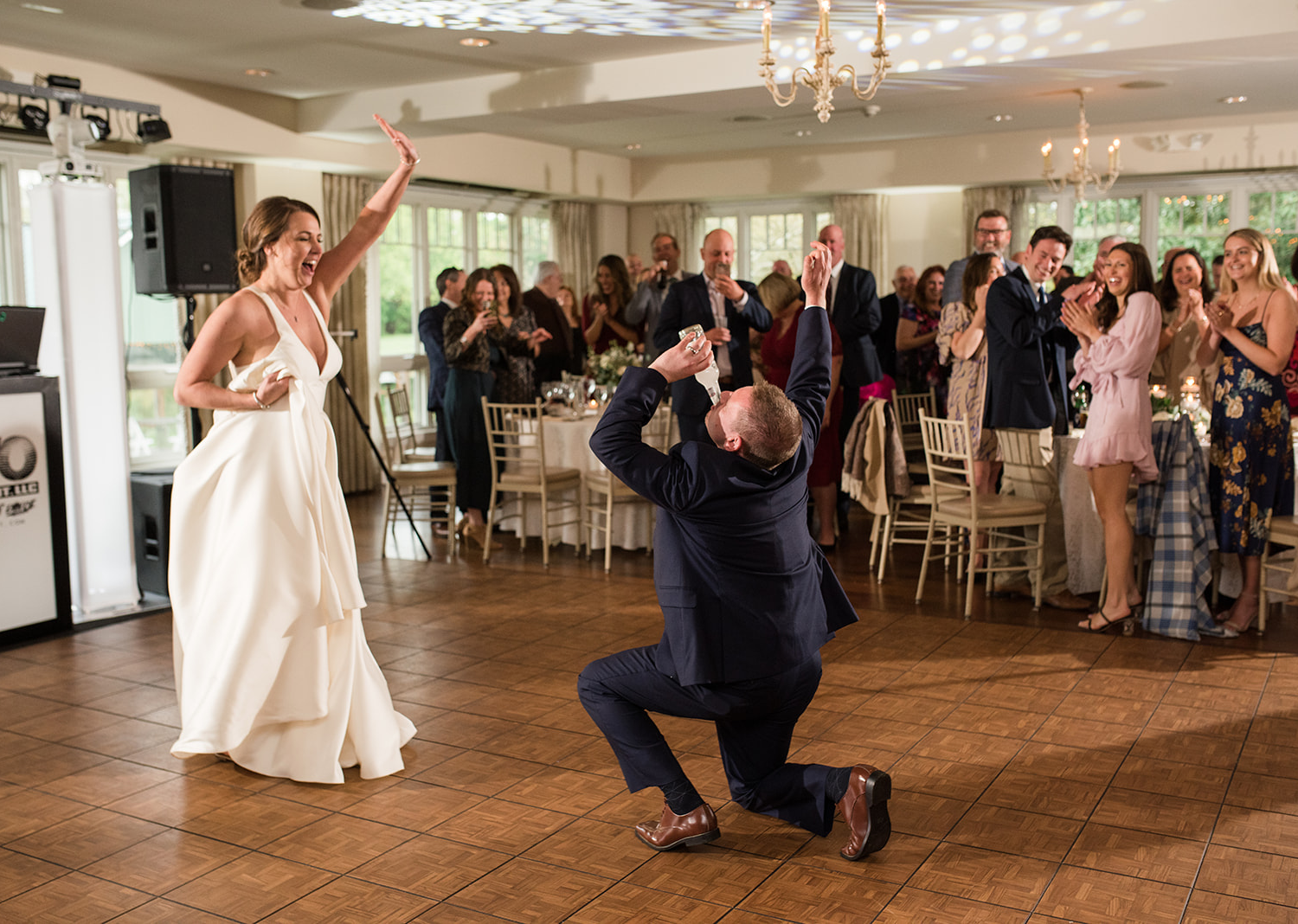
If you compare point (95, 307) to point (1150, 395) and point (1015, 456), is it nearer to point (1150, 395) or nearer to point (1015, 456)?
point (1015, 456)

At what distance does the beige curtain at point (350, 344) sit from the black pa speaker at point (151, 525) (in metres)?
3.50

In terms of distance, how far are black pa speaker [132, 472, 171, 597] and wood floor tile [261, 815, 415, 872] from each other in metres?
3.04

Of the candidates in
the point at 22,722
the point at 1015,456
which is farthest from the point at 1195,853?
the point at 22,722

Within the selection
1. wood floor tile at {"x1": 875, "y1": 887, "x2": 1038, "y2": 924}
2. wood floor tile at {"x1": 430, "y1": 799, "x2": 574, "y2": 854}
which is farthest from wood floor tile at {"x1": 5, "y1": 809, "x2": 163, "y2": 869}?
wood floor tile at {"x1": 875, "y1": 887, "x2": 1038, "y2": 924}

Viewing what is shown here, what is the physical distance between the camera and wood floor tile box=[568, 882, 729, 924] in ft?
8.69

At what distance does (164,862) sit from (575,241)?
9.98 meters

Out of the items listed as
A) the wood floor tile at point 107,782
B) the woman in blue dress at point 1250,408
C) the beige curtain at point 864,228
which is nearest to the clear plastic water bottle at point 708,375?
the wood floor tile at point 107,782

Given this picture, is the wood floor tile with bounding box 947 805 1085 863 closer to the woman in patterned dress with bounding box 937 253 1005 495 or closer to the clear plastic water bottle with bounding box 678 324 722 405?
the clear plastic water bottle with bounding box 678 324 722 405

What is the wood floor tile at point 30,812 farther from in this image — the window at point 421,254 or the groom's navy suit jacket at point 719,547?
the window at point 421,254

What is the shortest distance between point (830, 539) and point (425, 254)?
18.3 feet

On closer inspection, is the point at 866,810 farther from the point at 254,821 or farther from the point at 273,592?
the point at 273,592

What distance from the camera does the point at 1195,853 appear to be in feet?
9.71

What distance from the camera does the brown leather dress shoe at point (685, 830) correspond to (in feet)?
9.72

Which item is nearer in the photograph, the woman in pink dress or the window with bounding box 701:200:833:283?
the woman in pink dress
